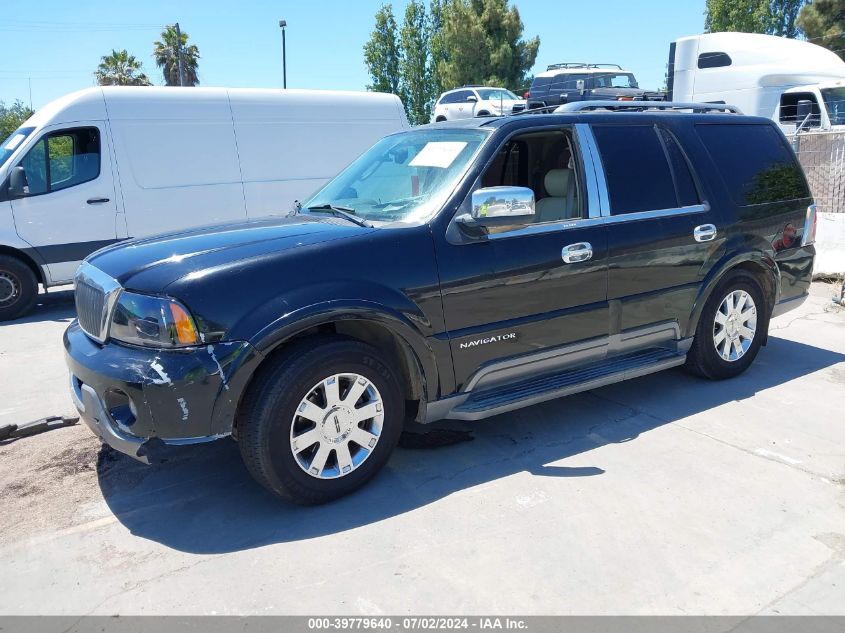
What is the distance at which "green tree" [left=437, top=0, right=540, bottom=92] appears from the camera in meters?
34.2

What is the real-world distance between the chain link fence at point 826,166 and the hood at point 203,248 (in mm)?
8069

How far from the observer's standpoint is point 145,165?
8.68m

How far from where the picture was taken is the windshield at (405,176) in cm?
390

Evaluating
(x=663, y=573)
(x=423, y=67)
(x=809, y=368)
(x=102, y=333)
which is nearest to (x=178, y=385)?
(x=102, y=333)

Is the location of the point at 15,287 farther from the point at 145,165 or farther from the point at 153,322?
the point at 153,322

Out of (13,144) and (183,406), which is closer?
(183,406)

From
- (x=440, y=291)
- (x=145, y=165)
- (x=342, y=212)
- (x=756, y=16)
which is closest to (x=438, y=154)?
(x=342, y=212)

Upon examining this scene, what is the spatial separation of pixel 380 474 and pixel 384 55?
37.2m

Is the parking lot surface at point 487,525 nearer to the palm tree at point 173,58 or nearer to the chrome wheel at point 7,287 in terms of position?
the chrome wheel at point 7,287

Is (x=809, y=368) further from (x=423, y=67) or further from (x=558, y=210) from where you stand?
(x=423, y=67)

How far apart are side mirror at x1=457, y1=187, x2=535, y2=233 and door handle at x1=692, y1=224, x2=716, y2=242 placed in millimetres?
1615

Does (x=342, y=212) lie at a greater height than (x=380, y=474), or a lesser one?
greater

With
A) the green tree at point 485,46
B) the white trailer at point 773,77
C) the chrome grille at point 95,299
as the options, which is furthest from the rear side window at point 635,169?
the green tree at point 485,46

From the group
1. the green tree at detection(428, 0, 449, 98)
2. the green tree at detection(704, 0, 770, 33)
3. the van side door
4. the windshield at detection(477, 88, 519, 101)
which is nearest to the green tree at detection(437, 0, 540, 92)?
the green tree at detection(428, 0, 449, 98)
